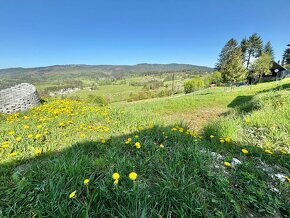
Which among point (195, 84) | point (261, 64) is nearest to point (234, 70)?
point (261, 64)

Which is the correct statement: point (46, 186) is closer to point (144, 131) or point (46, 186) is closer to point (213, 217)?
point (213, 217)

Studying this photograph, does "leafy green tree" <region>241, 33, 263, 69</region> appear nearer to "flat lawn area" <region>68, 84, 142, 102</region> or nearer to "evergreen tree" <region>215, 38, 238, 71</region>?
"evergreen tree" <region>215, 38, 238, 71</region>

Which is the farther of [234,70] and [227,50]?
[227,50]

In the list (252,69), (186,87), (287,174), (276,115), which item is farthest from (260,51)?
(287,174)

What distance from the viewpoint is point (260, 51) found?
34.5 meters

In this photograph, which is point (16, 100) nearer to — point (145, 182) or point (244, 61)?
point (145, 182)

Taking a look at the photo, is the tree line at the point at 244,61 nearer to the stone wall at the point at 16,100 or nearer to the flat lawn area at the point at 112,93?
the stone wall at the point at 16,100

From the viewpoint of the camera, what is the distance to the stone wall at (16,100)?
584 cm

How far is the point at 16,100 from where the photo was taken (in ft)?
19.7

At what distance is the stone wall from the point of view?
5.84 meters

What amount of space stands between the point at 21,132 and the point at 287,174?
15.2ft

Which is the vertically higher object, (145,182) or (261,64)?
(261,64)

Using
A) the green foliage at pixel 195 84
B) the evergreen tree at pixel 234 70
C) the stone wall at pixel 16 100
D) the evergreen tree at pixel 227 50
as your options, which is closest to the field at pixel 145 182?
the stone wall at pixel 16 100

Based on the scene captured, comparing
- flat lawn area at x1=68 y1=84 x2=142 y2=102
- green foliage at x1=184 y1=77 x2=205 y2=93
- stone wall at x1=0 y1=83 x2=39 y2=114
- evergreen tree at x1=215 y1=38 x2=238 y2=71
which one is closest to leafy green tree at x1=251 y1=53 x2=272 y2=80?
evergreen tree at x1=215 y1=38 x2=238 y2=71
